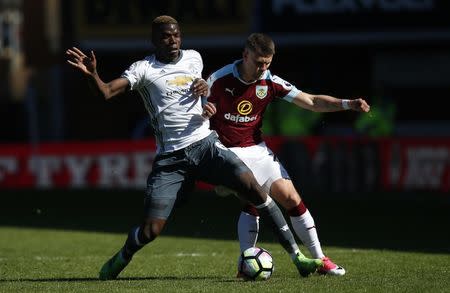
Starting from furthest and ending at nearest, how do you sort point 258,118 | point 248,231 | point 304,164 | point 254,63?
point 304,164, point 248,231, point 258,118, point 254,63

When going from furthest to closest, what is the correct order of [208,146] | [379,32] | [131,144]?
[379,32]
[131,144]
[208,146]

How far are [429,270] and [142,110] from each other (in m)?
22.2

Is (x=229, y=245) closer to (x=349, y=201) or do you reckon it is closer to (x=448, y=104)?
(x=349, y=201)

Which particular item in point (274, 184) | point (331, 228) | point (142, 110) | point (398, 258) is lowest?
point (142, 110)

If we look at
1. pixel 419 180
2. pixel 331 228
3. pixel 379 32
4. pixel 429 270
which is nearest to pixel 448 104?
pixel 379 32

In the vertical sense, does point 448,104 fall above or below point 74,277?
below

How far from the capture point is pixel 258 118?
11109mm

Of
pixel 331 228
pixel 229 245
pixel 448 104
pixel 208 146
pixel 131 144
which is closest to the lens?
pixel 208 146

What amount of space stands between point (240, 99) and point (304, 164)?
1196 cm

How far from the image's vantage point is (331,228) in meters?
16.9

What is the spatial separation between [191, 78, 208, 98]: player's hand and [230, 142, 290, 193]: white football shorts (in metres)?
0.71

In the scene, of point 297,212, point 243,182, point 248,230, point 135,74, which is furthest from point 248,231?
point 135,74

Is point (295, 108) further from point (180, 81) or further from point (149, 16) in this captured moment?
point (180, 81)

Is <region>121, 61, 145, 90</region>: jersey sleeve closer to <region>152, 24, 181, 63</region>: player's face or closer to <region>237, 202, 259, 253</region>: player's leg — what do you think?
<region>152, 24, 181, 63</region>: player's face
